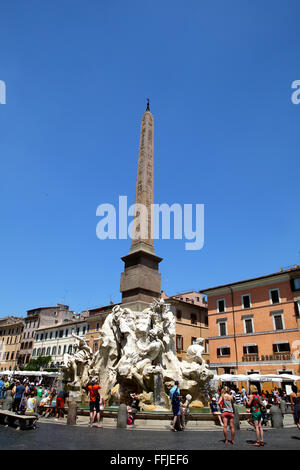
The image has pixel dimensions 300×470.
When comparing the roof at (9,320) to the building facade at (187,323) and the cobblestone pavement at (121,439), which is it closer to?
the building facade at (187,323)

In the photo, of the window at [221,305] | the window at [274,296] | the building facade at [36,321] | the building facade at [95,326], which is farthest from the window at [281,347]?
the building facade at [36,321]

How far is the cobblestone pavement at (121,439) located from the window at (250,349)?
18.8 metres

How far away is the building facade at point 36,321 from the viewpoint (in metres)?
47.2

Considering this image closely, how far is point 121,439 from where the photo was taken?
5.87 meters

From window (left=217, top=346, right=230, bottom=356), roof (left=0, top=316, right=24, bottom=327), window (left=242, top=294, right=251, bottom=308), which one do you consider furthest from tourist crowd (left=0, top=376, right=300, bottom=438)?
roof (left=0, top=316, right=24, bottom=327)

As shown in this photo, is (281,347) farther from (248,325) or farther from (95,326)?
(95,326)

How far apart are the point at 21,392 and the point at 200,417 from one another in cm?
493

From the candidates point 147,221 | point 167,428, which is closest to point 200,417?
point 167,428

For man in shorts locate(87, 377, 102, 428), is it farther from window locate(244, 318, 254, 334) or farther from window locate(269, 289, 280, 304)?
window locate(244, 318, 254, 334)

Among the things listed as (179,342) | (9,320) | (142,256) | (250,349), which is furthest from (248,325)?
(9,320)

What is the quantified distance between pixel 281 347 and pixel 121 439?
20898mm

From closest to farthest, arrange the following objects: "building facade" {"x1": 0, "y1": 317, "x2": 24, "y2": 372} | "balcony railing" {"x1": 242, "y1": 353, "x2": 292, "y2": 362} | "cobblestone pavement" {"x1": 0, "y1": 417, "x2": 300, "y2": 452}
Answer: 1. "cobblestone pavement" {"x1": 0, "y1": 417, "x2": 300, "y2": 452}
2. "balcony railing" {"x1": 242, "y1": 353, "x2": 292, "y2": 362}
3. "building facade" {"x1": 0, "y1": 317, "x2": 24, "y2": 372}

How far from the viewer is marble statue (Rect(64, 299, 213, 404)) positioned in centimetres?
978
